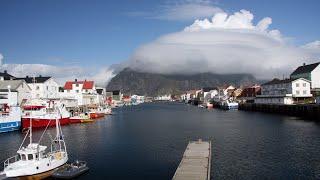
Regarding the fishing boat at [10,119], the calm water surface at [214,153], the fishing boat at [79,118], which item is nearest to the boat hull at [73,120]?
the fishing boat at [79,118]

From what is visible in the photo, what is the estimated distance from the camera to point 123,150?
50.9 meters

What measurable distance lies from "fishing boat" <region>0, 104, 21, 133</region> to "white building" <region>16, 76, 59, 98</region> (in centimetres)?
4371

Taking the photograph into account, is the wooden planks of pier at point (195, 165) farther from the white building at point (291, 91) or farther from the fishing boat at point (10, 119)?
the white building at point (291, 91)

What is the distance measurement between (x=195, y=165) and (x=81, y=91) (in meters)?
135

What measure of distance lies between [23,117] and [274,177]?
6062 cm

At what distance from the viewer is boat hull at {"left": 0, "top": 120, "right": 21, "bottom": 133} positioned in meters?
74.9

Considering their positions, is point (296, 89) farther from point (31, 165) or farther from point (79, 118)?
point (31, 165)

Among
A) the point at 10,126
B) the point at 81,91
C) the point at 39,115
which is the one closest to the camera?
the point at 10,126

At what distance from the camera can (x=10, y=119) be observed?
76.9m

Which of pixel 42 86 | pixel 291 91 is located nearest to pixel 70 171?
pixel 42 86

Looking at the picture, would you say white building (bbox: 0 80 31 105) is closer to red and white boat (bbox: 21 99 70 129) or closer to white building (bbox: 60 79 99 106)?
red and white boat (bbox: 21 99 70 129)

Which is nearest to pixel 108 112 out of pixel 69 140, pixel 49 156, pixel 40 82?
pixel 40 82

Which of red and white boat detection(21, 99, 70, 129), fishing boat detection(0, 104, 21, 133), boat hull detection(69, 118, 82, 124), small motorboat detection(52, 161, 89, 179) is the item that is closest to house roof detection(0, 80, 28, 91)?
red and white boat detection(21, 99, 70, 129)

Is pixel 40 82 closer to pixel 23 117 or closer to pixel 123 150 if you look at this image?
pixel 23 117
